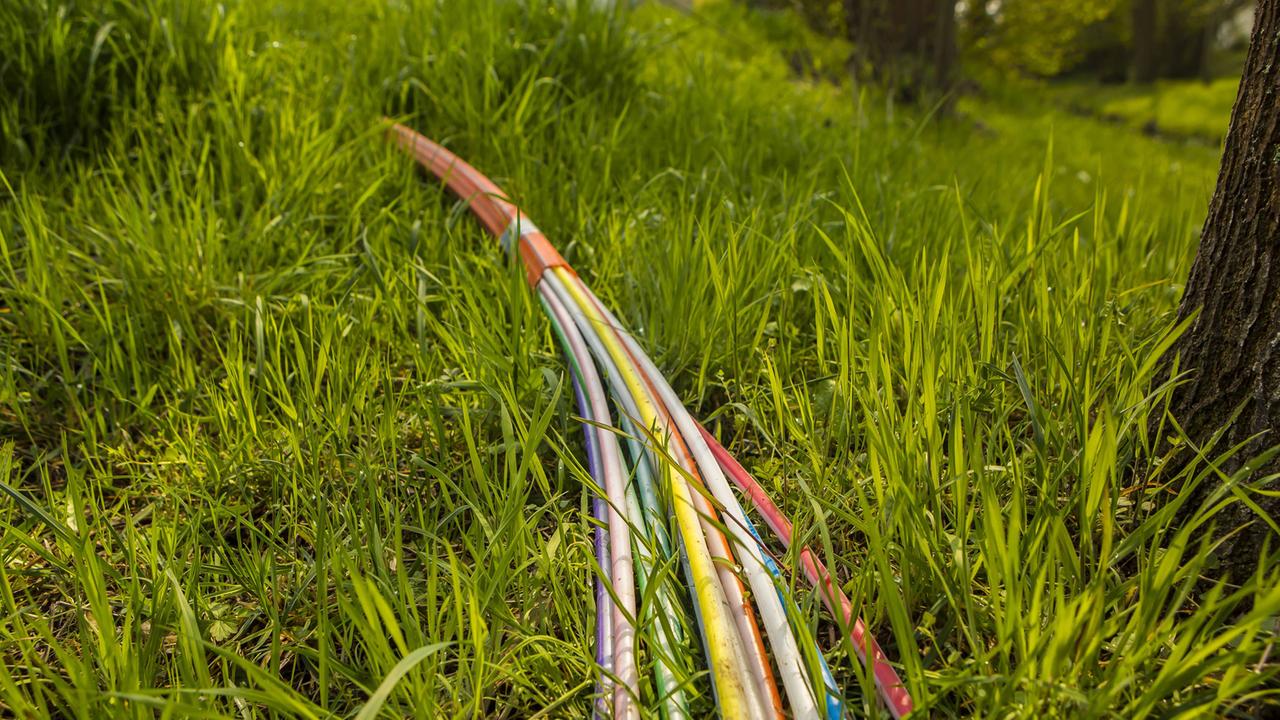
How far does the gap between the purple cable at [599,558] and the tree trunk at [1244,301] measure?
0.83m

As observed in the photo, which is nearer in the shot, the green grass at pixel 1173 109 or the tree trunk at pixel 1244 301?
the tree trunk at pixel 1244 301

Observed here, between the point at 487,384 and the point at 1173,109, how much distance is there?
482 inches

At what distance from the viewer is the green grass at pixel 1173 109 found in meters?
9.43

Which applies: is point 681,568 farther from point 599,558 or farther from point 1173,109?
point 1173,109

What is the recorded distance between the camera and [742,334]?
5.16 ft

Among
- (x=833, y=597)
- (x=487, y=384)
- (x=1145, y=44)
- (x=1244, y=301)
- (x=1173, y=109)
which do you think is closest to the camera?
(x=833, y=597)

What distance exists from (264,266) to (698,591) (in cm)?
145

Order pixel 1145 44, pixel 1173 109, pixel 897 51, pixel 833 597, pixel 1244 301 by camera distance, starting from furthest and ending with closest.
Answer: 1. pixel 1145 44
2. pixel 1173 109
3. pixel 897 51
4. pixel 1244 301
5. pixel 833 597

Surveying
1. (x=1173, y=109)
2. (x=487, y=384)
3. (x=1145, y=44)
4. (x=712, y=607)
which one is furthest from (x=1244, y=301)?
(x=1145, y=44)

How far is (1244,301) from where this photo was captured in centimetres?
111

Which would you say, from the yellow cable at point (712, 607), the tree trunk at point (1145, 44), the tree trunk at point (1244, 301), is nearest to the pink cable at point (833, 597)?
the yellow cable at point (712, 607)

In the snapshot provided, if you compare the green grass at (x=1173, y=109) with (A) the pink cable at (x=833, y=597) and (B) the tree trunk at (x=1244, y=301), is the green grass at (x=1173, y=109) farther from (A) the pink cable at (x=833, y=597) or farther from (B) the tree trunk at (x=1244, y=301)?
(A) the pink cable at (x=833, y=597)

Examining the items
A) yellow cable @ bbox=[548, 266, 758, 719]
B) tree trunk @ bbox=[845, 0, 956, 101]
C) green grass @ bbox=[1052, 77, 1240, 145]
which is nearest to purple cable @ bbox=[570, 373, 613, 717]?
yellow cable @ bbox=[548, 266, 758, 719]

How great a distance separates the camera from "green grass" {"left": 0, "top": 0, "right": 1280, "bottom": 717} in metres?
0.95
